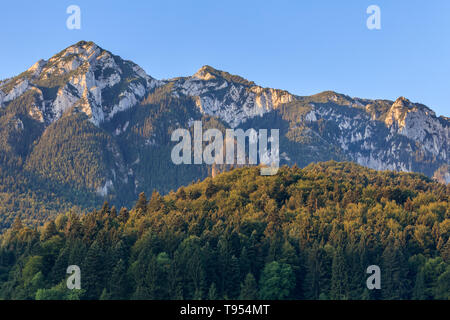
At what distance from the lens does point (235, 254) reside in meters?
112

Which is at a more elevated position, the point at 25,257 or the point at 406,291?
the point at 25,257

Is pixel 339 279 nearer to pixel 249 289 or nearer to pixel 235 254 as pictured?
pixel 249 289

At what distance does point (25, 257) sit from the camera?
108 m

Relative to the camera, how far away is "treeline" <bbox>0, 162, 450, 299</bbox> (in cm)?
9988

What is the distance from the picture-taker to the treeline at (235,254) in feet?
328

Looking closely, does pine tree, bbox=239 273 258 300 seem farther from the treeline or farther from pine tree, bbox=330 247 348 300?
pine tree, bbox=330 247 348 300

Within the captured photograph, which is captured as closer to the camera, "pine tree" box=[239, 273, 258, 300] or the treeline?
"pine tree" box=[239, 273, 258, 300]

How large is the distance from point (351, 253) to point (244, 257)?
873 inches

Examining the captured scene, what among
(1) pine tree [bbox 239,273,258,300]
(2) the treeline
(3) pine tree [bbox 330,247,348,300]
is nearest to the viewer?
(1) pine tree [bbox 239,273,258,300]

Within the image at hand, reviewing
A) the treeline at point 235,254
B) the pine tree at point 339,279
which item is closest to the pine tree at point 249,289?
the treeline at point 235,254

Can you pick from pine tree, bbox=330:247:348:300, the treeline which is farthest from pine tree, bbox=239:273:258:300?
pine tree, bbox=330:247:348:300

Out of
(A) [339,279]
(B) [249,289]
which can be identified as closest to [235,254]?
(B) [249,289]
